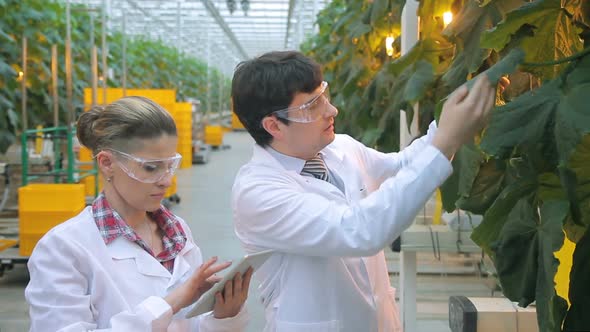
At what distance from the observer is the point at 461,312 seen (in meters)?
2.48

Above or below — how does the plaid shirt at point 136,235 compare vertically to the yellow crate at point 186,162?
above

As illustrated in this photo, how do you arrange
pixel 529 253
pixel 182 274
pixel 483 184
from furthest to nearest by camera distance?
pixel 483 184, pixel 182 274, pixel 529 253

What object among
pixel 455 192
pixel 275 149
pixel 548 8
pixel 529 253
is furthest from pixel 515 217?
pixel 455 192

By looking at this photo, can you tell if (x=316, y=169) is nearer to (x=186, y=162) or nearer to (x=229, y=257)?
(x=229, y=257)

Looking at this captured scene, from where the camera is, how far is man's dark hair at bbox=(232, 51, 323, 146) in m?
1.89

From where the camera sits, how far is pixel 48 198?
6.21 m

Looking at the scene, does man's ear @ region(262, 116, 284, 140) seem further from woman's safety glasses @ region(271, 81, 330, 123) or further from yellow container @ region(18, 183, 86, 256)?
yellow container @ region(18, 183, 86, 256)

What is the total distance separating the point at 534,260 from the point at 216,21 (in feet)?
89.1

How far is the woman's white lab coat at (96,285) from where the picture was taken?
5.45ft

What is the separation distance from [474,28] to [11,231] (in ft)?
21.3

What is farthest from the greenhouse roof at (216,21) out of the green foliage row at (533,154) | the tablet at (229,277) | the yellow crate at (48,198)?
the tablet at (229,277)

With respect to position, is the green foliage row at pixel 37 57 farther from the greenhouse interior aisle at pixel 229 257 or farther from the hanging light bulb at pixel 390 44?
the hanging light bulb at pixel 390 44

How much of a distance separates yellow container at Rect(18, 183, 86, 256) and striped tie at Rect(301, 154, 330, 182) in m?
4.40

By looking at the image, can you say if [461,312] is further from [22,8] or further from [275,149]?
[22,8]
